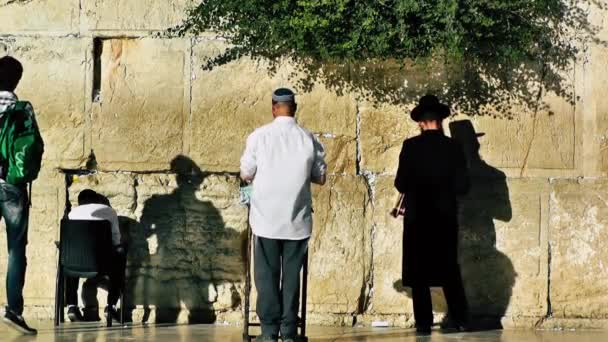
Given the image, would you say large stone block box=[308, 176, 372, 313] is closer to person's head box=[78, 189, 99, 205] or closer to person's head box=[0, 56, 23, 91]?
person's head box=[78, 189, 99, 205]

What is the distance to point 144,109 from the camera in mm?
11344

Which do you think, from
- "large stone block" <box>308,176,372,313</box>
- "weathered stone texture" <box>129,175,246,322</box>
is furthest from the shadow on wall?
"weathered stone texture" <box>129,175,246,322</box>

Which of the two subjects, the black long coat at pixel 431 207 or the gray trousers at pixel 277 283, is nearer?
the gray trousers at pixel 277 283

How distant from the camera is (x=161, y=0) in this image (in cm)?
1139

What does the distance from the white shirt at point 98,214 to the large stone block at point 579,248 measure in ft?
10.0

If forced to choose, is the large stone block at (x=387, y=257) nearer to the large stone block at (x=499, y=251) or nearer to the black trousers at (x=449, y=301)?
the large stone block at (x=499, y=251)

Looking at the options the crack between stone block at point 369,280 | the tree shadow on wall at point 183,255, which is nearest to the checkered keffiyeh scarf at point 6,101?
the tree shadow on wall at point 183,255

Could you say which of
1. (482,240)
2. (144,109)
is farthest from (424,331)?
(144,109)

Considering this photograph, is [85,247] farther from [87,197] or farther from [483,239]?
[483,239]

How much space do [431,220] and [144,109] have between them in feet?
7.34

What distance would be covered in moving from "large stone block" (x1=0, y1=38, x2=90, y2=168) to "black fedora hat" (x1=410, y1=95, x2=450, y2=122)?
243 cm

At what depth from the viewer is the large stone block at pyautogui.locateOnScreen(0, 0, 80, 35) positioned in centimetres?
1142

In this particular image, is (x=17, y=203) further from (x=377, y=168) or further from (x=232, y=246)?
(x=377, y=168)

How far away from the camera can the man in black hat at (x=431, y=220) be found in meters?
10.7
